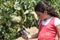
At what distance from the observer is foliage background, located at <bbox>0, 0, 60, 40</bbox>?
19.2 ft

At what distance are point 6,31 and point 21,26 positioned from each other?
0.36 metres

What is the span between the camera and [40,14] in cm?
348

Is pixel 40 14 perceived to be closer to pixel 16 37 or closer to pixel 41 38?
pixel 41 38

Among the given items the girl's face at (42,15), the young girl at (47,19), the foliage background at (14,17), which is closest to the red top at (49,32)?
the young girl at (47,19)

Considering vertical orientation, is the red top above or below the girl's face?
below

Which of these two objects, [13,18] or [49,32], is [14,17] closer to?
[13,18]

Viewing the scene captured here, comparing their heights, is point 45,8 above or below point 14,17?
above

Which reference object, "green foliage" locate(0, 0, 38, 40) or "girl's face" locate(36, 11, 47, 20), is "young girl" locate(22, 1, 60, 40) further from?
"green foliage" locate(0, 0, 38, 40)

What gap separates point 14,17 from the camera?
5898mm

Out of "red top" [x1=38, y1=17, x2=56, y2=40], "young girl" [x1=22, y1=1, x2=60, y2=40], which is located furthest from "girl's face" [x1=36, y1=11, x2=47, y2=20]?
"red top" [x1=38, y1=17, x2=56, y2=40]

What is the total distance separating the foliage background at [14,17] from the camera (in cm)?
586

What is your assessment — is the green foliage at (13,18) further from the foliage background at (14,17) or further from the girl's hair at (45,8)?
the girl's hair at (45,8)

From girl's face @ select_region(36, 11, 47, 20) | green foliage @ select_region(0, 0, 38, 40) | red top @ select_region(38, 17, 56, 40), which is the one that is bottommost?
green foliage @ select_region(0, 0, 38, 40)

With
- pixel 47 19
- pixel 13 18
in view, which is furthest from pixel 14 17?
pixel 47 19
